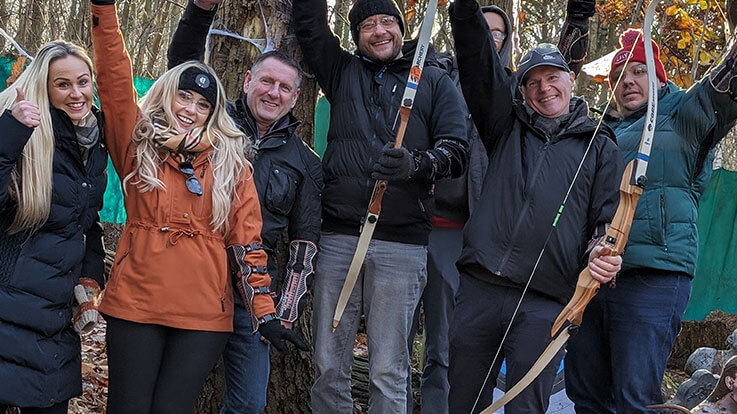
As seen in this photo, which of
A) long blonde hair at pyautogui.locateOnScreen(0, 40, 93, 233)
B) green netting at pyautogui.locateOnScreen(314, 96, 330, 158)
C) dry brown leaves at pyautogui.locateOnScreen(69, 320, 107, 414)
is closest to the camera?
long blonde hair at pyautogui.locateOnScreen(0, 40, 93, 233)

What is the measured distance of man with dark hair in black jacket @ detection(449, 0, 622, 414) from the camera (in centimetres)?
346

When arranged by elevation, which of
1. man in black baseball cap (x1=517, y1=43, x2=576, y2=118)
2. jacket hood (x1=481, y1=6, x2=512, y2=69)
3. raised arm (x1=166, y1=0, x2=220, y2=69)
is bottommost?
raised arm (x1=166, y1=0, x2=220, y2=69)

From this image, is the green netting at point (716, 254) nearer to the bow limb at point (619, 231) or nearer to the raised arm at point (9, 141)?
the bow limb at point (619, 231)

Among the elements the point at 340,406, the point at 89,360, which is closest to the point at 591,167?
the point at 340,406

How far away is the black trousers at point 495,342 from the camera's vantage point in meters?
3.43

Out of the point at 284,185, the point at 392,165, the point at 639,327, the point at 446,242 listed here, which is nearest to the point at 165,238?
the point at 284,185

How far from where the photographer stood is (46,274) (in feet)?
10.3

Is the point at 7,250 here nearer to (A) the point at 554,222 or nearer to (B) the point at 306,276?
(B) the point at 306,276

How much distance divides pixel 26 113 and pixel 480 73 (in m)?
1.82

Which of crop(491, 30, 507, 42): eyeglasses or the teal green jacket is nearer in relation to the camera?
the teal green jacket

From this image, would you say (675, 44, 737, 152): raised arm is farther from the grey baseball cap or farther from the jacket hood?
the jacket hood

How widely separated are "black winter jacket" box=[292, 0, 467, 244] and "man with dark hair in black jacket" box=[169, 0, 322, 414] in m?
0.14

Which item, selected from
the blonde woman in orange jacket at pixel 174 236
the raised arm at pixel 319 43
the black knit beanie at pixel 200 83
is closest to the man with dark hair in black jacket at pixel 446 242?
the raised arm at pixel 319 43

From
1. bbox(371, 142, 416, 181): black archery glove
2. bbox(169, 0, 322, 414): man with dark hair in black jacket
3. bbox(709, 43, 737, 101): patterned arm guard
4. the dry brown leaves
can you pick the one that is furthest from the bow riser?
the dry brown leaves
